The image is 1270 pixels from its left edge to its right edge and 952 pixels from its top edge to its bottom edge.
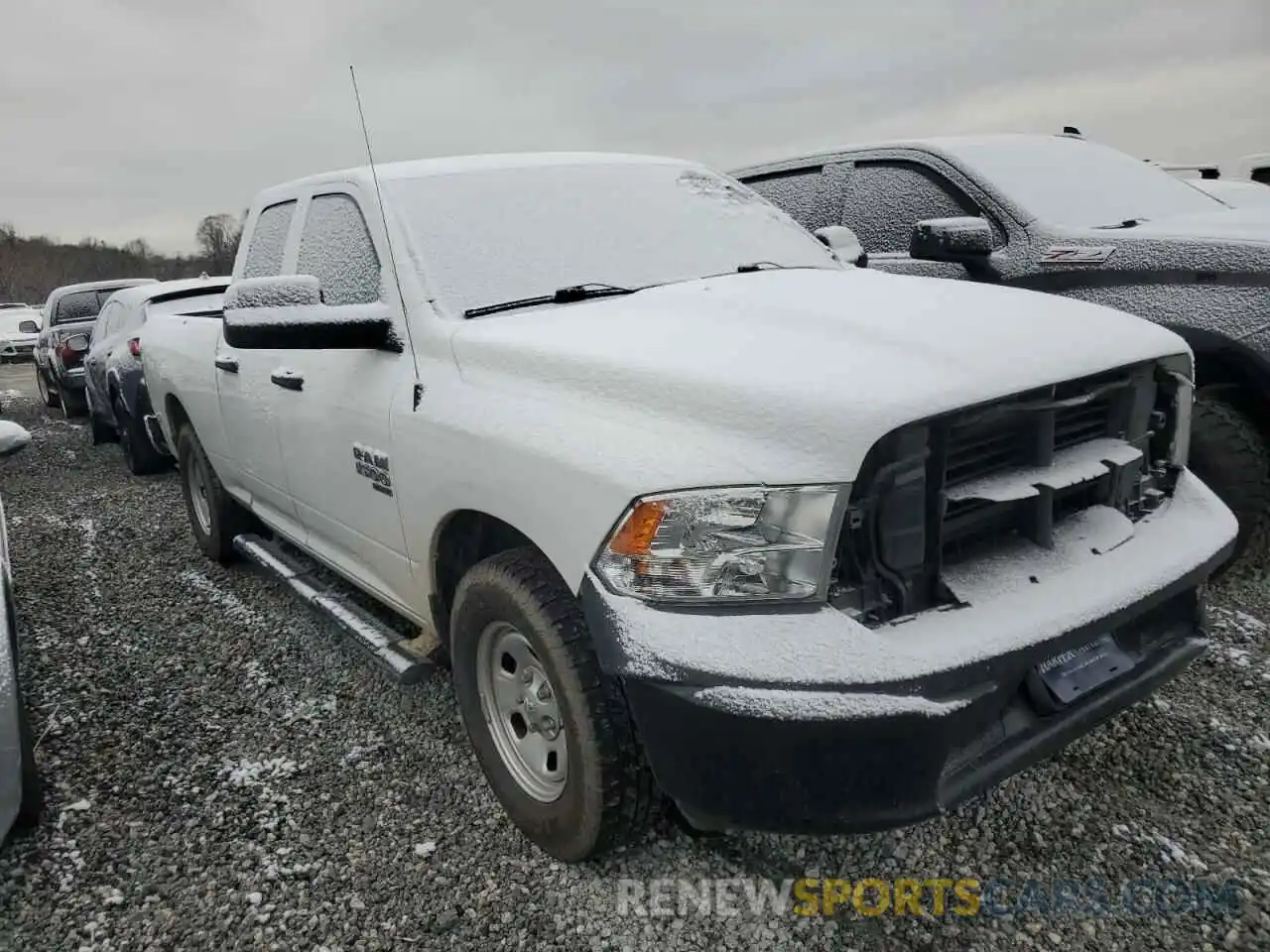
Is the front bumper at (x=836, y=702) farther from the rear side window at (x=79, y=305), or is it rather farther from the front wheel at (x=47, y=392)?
the front wheel at (x=47, y=392)

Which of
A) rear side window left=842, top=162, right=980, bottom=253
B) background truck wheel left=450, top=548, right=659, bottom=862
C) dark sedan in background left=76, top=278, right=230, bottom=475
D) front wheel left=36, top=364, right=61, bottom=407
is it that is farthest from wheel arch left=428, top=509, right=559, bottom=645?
front wheel left=36, top=364, right=61, bottom=407

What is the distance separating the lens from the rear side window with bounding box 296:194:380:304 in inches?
120

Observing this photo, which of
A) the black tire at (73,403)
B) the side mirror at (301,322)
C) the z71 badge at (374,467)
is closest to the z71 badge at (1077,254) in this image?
the side mirror at (301,322)

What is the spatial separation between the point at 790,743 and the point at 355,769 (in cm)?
169

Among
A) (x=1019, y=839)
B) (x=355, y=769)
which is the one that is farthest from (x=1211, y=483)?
(x=355, y=769)

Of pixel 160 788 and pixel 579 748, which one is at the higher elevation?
pixel 579 748

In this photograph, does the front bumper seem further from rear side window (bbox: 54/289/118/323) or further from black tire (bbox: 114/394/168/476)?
rear side window (bbox: 54/289/118/323)

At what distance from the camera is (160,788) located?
2863 mm

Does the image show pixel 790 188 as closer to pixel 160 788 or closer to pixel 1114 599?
pixel 1114 599

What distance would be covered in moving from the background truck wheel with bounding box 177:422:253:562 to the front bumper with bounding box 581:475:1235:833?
3.44 m

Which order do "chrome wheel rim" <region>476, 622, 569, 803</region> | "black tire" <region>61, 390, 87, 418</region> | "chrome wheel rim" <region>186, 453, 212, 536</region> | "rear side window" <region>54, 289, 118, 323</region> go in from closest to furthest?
"chrome wheel rim" <region>476, 622, 569, 803</region> → "chrome wheel rim" <region>186, 453, 212, 536</region> → "black tire" <region>61, 390, 87, 418</region> → "rear side window" <region>54, 289, 118, 323</region>

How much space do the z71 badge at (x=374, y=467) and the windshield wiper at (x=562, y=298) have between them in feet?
1.67

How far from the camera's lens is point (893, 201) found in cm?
502

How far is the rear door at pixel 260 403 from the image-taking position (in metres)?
3.66
